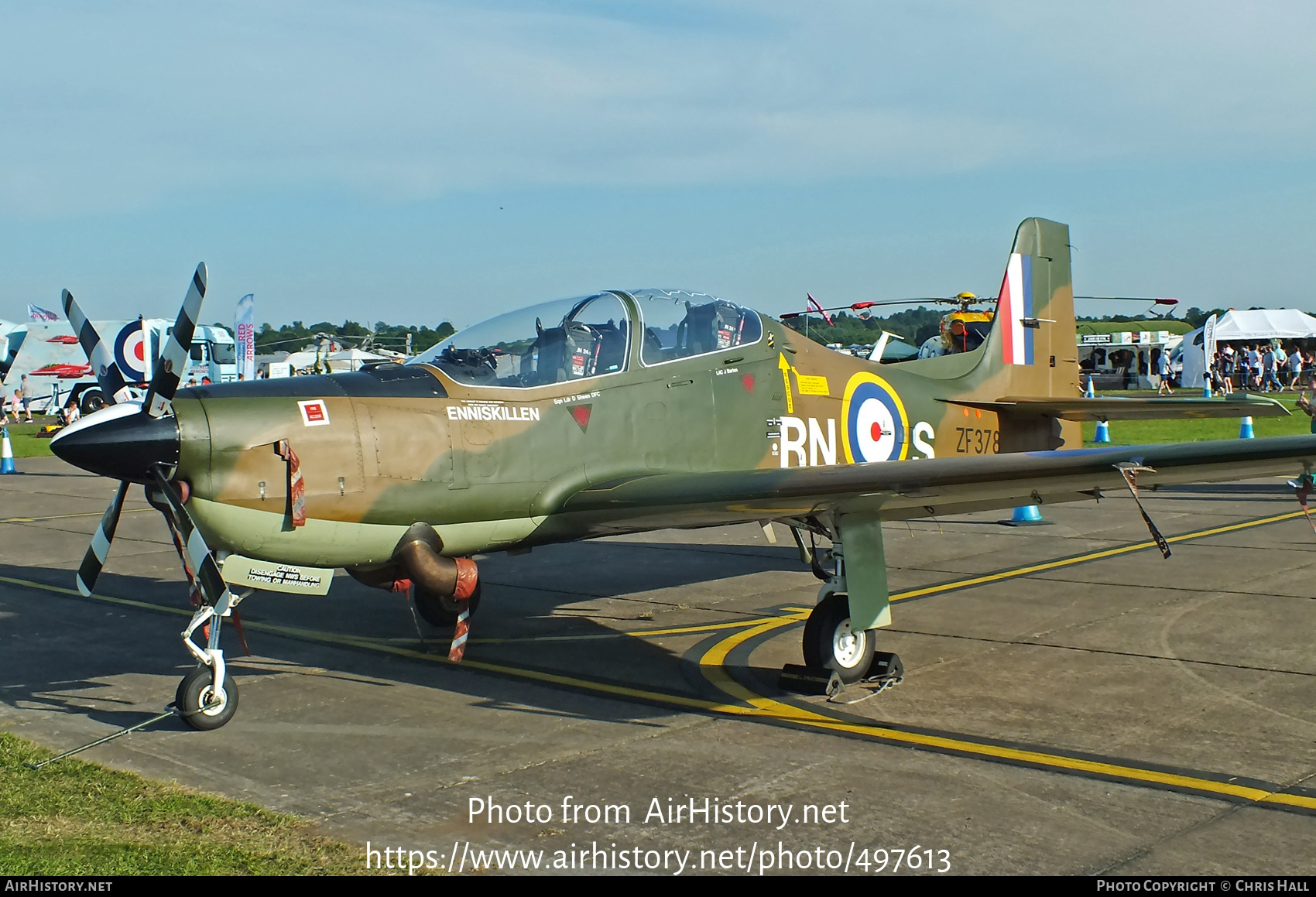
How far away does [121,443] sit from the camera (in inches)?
231

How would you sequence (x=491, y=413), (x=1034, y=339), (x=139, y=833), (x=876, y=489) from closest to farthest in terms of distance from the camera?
(x=139, y=833) < (x=876, y=489) < (x=491, y=413) < (x=1034, y=339)

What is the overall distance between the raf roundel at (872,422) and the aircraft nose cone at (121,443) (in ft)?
17.5

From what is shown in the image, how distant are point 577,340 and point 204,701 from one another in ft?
11.0

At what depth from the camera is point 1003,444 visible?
11.1 meters

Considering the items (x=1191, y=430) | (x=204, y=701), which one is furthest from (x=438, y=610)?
(x=1191, y=430)

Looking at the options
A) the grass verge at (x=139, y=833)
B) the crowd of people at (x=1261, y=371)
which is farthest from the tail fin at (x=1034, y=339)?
the crowd of people at (x=1261, y=371)

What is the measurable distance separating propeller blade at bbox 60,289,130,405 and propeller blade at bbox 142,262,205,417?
29.6 inches

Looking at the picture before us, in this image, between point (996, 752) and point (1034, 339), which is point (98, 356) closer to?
point (996, 752)

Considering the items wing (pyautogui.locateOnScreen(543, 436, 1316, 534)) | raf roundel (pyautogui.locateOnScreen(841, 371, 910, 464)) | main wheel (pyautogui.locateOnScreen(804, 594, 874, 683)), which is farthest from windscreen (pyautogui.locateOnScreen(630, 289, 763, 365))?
main wheel (pyautogui.locateOnScreen(804, 594, 874, 683))

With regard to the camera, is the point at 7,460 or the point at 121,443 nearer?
the point at 121,443

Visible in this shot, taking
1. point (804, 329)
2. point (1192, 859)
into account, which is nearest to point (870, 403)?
point (804, 329)

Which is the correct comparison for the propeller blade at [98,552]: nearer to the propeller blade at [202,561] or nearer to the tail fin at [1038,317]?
the propeller blade at [202,561]

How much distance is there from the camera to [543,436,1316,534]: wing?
599cm

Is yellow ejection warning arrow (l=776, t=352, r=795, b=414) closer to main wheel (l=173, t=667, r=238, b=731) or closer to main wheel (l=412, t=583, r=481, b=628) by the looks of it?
main wheel (l=412, t=583, r=481, b=628)
